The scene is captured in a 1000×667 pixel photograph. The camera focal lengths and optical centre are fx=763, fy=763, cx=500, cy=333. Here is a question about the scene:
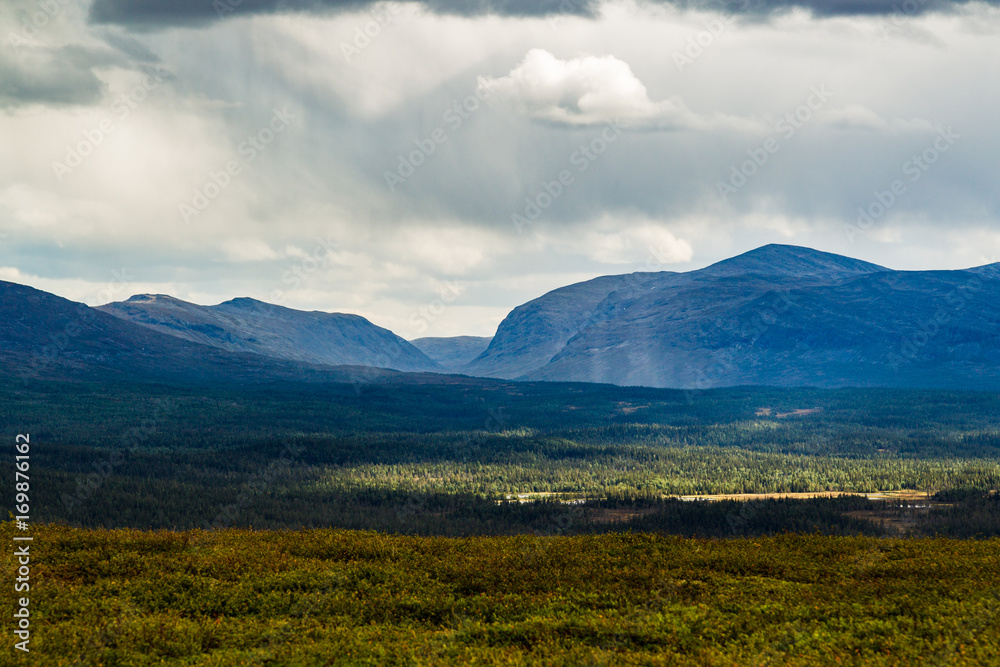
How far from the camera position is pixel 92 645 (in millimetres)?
19219

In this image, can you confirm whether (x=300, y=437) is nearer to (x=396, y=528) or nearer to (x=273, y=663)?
(x=396, y=528)

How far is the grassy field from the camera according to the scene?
1883cm

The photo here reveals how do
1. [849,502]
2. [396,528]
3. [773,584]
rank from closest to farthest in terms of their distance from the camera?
[773,584] < [396,528] < [849,502]

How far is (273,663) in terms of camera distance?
1866 cm

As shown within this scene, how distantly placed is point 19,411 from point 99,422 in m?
23.2

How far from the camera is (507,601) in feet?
77.7

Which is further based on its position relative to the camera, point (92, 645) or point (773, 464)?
point (773, 464)

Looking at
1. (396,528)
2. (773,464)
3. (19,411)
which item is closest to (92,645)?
(396,528)

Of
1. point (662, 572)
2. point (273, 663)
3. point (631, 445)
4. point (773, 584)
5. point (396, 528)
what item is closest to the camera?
point (273, 663)

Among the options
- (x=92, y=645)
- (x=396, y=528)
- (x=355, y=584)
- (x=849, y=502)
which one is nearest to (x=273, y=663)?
(x=92, y=645)

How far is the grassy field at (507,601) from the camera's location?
1883cm

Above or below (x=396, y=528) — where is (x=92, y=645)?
above

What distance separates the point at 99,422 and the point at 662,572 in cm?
16846

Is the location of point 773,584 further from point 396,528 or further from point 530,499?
point 530,499
